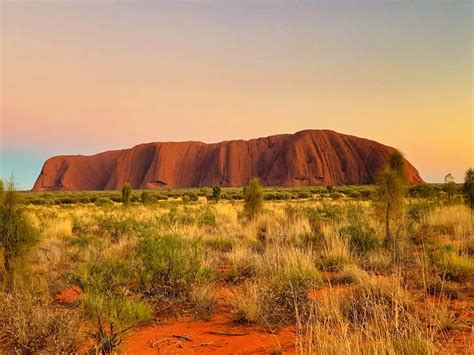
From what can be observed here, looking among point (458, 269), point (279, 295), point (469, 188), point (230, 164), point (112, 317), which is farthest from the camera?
point (230, 164)

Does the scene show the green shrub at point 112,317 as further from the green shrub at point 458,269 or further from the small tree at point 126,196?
the small tree at point 126,196

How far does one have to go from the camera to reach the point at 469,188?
13.3 metres

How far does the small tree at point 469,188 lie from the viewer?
13008 mm

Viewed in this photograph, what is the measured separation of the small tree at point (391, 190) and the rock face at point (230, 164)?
290 feet

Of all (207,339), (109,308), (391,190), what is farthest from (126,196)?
(207,339)

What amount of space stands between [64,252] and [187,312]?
16.8 feet

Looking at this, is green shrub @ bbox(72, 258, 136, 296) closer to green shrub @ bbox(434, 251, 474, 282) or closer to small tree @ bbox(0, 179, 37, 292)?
small tree @ bbox(0, 179, 37, 292)

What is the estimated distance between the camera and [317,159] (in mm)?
101125

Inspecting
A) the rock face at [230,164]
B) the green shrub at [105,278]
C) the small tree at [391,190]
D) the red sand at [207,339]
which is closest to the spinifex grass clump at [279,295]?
the red sand at [207,339]

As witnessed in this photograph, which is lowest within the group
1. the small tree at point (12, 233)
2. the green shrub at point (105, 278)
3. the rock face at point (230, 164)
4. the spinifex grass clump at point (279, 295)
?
the spinifex grass clump at point (279, 295)

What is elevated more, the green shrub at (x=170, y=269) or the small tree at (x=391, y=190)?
the small tree at (x=391, y=190)

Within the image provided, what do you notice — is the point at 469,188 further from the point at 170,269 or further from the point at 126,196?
the point at 126,196

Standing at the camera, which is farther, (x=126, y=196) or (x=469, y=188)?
(x=126, y=196)

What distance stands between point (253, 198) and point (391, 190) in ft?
24.6
